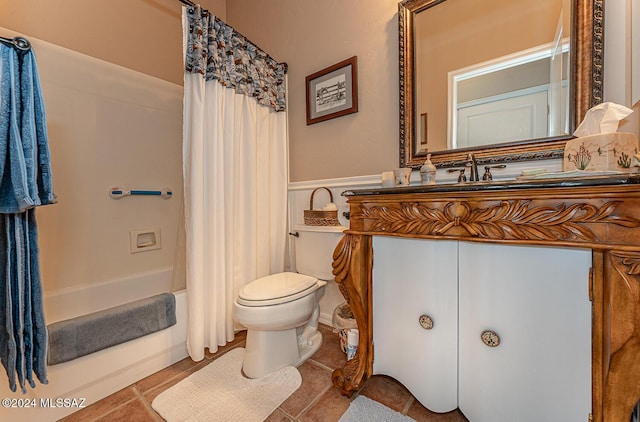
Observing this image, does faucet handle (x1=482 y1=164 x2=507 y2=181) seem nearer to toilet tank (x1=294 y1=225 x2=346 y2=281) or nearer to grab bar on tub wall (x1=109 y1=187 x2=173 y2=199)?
toilet tank (x1=294 y1=225 x2=346 y2=281)

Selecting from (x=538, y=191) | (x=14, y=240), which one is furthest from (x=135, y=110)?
(x=538, y=191)

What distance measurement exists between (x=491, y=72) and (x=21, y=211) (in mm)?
2003

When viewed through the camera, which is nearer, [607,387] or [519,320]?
[607,387]

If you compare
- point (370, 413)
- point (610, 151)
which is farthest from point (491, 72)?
A: point (370, 413)

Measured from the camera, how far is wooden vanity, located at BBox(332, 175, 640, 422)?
1.99 ft

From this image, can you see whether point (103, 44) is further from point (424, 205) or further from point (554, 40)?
point (554, 40)

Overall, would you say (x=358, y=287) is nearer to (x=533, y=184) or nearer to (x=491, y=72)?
(x=533, y=184)

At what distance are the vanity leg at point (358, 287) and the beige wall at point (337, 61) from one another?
0.67 meters

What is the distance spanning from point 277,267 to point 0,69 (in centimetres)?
157

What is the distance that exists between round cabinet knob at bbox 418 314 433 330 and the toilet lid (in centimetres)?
61

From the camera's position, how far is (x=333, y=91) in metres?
1.72

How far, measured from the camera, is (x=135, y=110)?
6.03 ft

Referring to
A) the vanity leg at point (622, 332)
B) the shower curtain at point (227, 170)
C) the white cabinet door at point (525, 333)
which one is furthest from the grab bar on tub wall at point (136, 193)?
the vanity leg at point (622, 332)

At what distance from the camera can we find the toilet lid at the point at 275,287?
1232 mm
